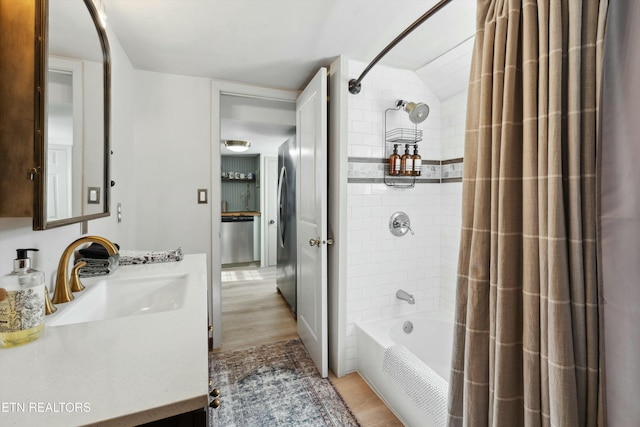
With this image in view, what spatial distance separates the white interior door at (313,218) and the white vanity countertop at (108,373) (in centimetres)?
→ 122

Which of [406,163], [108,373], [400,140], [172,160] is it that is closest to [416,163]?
[406,163]

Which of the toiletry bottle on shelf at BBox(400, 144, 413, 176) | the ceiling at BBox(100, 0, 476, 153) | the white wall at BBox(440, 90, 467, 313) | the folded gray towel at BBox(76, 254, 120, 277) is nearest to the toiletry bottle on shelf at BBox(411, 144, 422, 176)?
the toiletry bottle on shelf at BBox(400, 144, 413, 176)

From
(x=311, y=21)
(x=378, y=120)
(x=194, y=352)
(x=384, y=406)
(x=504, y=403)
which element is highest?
(x=311, y=21)

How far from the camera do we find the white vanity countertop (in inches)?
18.6

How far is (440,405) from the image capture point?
4.33ft

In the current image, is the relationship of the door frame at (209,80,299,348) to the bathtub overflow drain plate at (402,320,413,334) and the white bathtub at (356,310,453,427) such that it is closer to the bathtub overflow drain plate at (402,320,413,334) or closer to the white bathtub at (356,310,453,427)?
the white bathtub at (356,310,453,427)

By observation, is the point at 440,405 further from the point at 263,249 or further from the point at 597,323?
the point at 263,249

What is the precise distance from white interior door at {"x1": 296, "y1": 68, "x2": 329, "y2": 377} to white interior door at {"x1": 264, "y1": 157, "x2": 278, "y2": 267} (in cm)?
271

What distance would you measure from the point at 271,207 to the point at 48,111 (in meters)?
4.37

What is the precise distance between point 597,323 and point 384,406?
145 cm

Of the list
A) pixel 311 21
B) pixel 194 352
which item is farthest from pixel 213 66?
pixel 194 352

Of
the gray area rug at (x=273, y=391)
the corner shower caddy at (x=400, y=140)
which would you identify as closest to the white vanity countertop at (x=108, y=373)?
the gray area rug at (x=273, y=391)

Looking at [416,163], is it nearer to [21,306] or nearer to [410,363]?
[410,363]

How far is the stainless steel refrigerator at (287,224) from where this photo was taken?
3.08 m
